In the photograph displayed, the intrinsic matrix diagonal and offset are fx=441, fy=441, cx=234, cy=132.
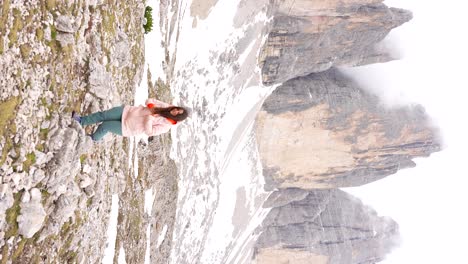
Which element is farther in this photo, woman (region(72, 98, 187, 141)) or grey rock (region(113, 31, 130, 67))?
grey rock (region(113, 31, 130, 67))

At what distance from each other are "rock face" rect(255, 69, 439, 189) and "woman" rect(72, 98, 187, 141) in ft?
97.8

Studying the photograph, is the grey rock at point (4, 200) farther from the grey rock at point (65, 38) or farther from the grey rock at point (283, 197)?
the grey rock at point (283, 197)

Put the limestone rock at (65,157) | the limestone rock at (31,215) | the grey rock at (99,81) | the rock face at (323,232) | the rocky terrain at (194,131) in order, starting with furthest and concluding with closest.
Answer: the rock face at (323,232), the grey rock at (99,81), the limestone rock at (65,157), the rocky terrain at (194,131), the limestone rock at (31,215)

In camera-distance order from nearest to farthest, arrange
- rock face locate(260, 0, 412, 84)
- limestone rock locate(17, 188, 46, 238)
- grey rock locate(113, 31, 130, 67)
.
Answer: limestone rock locate(17, 188, 46, 238) < grey rock locate(113, 31, 130, 67) < rock face locate(260, 0, 412, 84)

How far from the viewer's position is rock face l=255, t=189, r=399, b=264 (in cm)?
5062

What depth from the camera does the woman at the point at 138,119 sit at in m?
10.1

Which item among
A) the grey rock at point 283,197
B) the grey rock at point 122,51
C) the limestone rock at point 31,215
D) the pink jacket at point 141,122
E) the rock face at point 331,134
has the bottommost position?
the limestone rock at point 31,215

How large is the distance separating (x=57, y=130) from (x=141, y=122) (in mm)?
1828

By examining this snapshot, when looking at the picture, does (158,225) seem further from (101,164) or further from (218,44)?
(218,44)

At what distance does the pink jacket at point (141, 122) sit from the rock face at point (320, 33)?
1049 inches

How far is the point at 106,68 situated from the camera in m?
13.4

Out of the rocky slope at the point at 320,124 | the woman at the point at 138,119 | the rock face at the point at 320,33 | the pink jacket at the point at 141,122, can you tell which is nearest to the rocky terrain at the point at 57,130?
the woman at the point at 138,119

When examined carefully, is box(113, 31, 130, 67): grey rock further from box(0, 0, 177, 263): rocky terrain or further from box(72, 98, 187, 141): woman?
box(72, 98, 187, 141): woman

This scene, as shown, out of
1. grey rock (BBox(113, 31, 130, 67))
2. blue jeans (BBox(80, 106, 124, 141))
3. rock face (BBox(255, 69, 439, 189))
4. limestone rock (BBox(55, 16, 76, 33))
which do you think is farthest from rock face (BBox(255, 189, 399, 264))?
limestone rock (BBox(55, 16, 76, 33))
